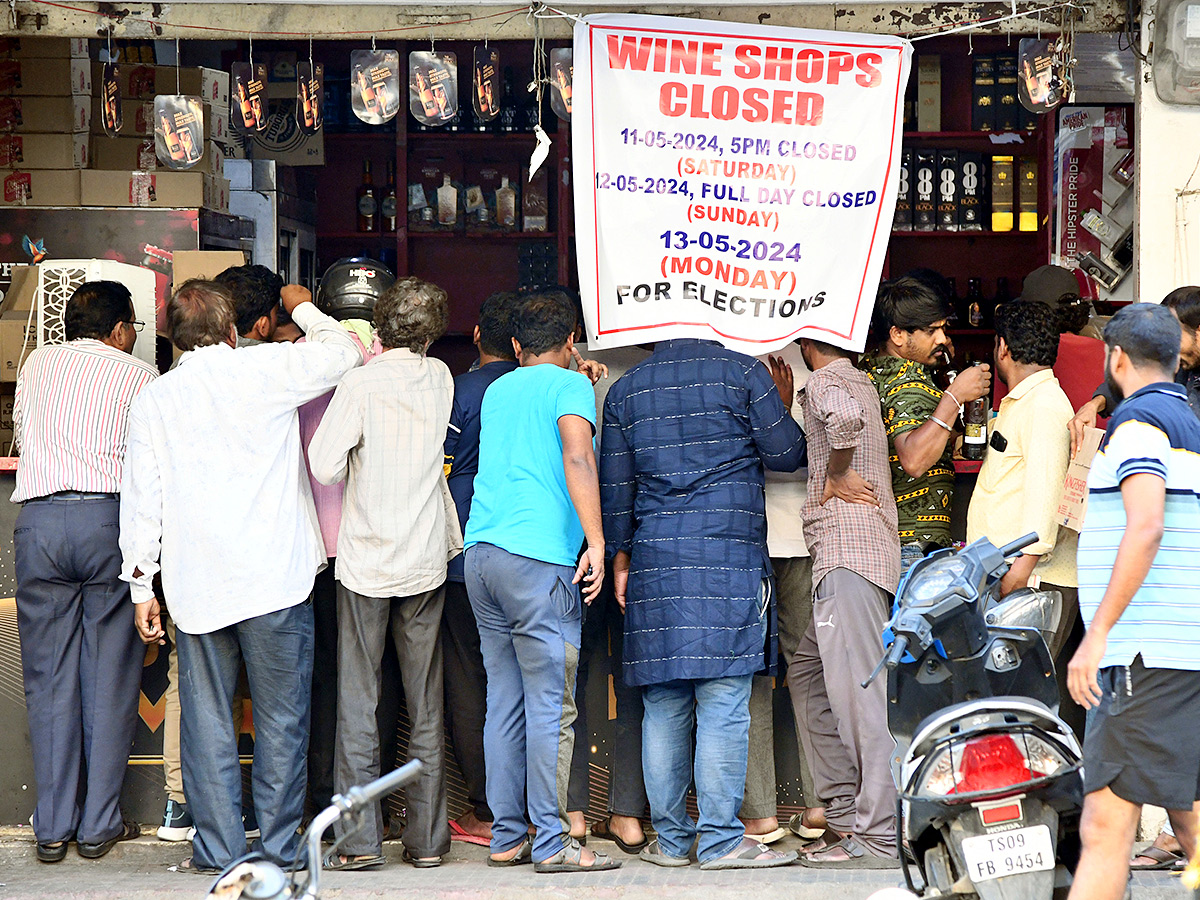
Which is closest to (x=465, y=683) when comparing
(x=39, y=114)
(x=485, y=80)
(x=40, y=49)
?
(x=485, y=80)

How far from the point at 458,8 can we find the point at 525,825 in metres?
2.86

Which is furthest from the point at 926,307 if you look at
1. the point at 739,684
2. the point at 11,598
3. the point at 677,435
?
the point at 11,598

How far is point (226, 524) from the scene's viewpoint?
4.11 meters

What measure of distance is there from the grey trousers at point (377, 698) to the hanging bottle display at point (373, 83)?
1.83 metres

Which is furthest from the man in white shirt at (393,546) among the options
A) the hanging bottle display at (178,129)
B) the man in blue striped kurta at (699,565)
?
the hanging bottle display at (178,129)

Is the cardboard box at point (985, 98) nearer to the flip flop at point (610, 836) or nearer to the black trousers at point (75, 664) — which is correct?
the flip flop at point (610, 836)

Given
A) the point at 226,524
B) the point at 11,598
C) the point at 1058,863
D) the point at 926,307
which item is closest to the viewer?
the point at 1058,863

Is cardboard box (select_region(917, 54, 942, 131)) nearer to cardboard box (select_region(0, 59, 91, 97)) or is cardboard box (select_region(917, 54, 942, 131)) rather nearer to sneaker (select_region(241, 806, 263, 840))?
cardboard box (select_region(0, 59, 91, 97))

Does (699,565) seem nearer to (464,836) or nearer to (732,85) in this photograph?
(464,836)

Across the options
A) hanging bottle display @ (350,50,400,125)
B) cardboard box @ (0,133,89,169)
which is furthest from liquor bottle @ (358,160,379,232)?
hanging bottle display @ (350,50,400,125)

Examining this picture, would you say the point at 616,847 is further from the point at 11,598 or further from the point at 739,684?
the point at 11,598

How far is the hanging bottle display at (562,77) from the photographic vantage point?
189 inches

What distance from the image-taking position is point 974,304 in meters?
7.57

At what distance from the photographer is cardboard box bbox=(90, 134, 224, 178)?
6160 mm
